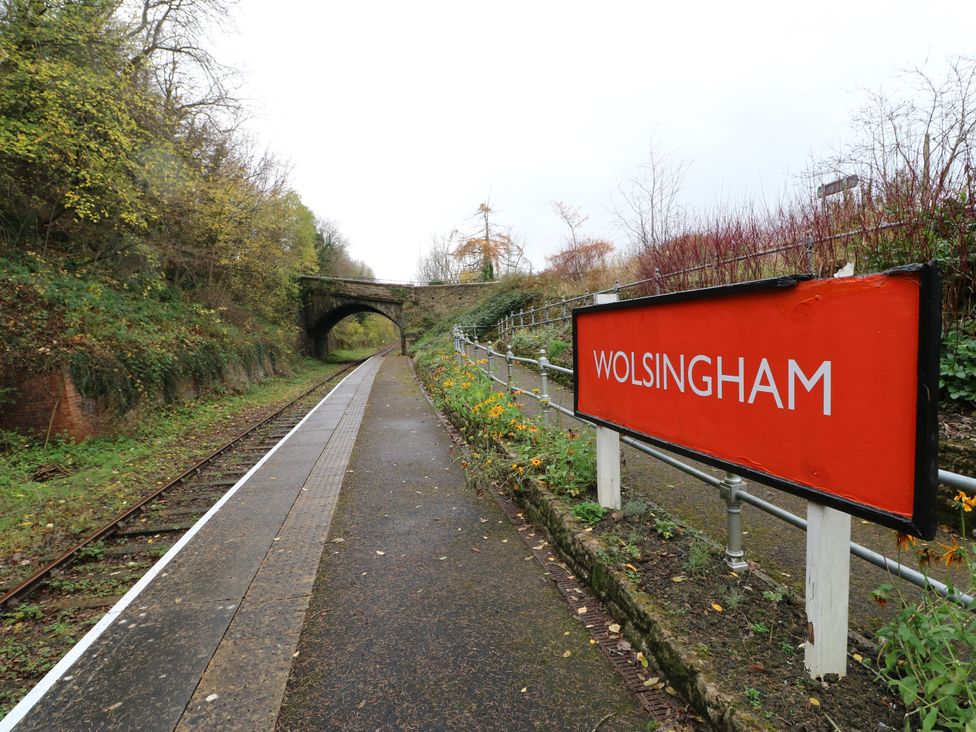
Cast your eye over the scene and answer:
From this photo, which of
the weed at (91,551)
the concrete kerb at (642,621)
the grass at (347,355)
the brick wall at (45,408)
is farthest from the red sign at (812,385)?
the grass at (347,355)

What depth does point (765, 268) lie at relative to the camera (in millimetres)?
7516

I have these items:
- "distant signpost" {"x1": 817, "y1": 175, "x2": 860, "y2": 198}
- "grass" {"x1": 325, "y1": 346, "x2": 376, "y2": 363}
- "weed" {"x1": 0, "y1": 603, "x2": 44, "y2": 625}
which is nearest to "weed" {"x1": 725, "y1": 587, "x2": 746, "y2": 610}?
"weed" {"x1": 0, "y1": 603, "x2": 44, "y2": 625}

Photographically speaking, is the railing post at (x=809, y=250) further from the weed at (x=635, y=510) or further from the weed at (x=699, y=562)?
the weed at (x=699, y=562)

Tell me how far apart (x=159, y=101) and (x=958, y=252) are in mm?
17590

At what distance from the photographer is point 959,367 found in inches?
170

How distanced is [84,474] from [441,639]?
23.8 feet

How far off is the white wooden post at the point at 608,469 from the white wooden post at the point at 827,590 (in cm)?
170

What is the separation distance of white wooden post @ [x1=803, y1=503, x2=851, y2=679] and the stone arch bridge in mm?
34197

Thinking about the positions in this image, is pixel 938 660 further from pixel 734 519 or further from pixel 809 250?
pixel 809 250

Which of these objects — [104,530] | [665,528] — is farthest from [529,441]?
[104,530]

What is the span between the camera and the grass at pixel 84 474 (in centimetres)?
523

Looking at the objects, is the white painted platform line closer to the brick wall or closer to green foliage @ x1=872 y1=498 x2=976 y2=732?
green foliage @ x1=872 y1=498 x2=976 y2=732

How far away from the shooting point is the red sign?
55.9 inches

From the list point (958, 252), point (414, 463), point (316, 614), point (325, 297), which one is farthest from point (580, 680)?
point (325, 297)
